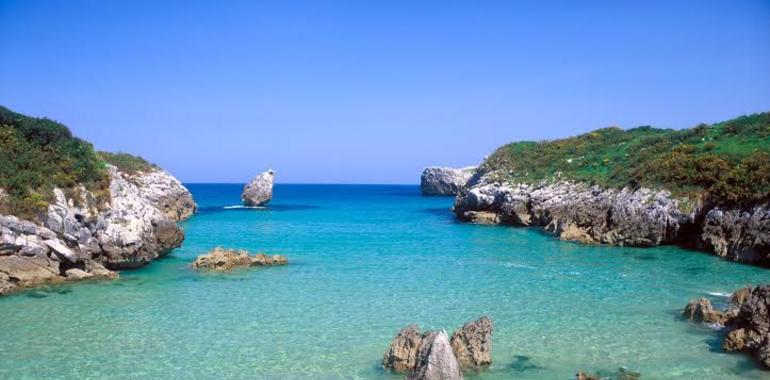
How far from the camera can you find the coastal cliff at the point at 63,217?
22.6 meters

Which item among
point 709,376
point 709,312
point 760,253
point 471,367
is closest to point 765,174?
point 760,253

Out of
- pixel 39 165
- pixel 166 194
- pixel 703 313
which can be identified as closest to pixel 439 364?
pixel 703 313

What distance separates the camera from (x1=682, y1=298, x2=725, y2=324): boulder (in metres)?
17.4

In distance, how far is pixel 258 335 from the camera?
668 inches

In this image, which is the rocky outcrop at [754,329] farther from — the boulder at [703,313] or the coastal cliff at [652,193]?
the coastal cliff at [652,193]

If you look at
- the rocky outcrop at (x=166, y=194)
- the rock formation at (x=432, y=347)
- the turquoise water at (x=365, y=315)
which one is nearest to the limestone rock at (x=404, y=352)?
the rock formation at (x=432, y=347)

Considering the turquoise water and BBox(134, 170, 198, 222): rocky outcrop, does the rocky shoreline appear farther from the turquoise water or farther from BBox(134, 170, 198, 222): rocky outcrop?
BBox(134, 170, 198, 222): rocky outcrop

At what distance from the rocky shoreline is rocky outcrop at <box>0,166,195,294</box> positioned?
1075 inches

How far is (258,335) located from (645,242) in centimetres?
2809

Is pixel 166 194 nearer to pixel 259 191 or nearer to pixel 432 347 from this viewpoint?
pixel 259 191

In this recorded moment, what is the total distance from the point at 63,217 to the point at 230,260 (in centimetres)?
757

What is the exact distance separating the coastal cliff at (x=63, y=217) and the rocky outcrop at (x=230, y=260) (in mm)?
2797

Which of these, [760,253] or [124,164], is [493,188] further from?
[124,164]

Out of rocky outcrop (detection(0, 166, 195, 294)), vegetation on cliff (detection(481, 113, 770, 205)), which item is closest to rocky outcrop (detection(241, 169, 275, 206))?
vegetation on cliff (detection(481, 113, 770, 205))
